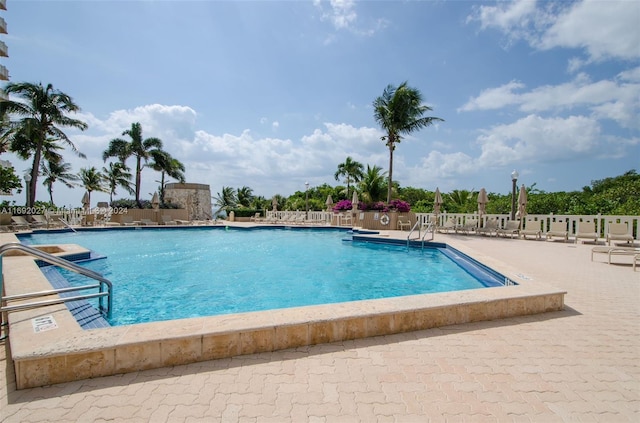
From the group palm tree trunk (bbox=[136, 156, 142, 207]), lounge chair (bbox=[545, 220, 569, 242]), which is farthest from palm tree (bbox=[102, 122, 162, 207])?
lounge chair (bbox=[545, 220, 569, 242])

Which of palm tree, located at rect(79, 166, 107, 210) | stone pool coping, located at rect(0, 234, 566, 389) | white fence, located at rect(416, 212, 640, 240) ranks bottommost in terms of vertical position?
stone pool coping, located at rect(0, 234, 566, 389)

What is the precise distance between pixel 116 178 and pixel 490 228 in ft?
115

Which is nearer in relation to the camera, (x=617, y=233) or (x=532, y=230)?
(x=617, y=233)

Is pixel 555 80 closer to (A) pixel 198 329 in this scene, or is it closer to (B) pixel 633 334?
(B) pixel 633 334

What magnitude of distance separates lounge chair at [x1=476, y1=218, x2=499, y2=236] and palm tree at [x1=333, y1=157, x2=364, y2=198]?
19.2m

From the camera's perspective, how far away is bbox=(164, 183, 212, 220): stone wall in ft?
97.5

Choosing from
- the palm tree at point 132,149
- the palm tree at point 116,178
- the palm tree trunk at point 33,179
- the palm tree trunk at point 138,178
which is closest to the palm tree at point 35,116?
the palm tree trunk at point 33,179

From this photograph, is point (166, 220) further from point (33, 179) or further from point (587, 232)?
point (587, 232)

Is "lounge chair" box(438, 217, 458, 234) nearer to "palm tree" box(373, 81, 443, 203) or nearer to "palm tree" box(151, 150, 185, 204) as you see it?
"palm tree" box(373, 81, 443, 203)

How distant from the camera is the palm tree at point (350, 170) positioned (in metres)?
32.0

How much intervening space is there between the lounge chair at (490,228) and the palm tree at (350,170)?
19.2 metres

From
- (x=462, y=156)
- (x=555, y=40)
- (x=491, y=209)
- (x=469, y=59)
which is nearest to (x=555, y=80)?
(x=555, y=40)

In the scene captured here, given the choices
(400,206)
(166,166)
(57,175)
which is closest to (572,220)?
(400,206)

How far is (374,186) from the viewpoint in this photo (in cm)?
2170
